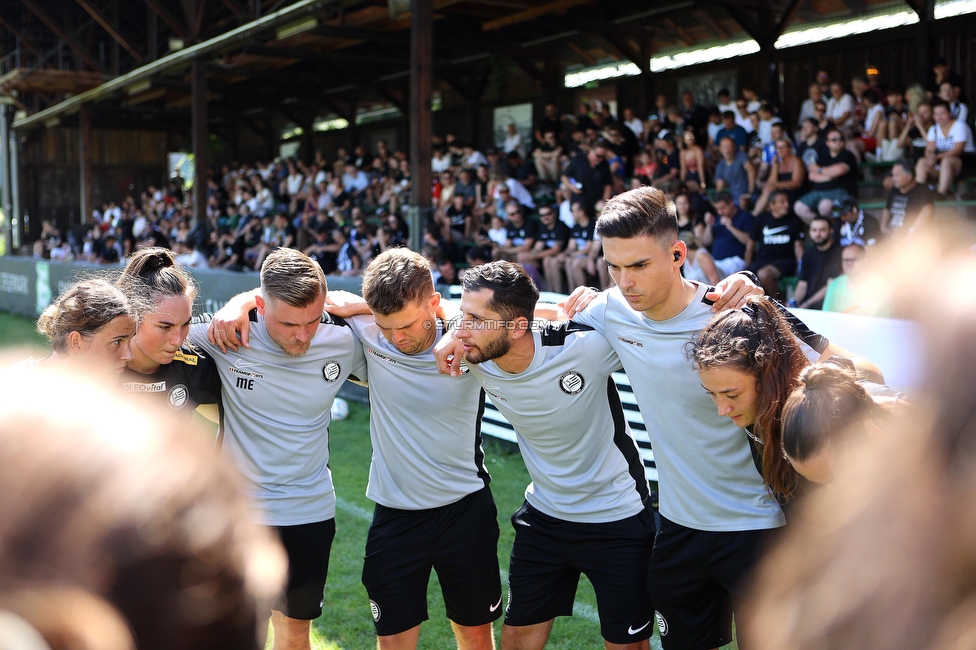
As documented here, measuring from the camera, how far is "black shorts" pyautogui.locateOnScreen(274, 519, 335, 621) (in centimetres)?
Result: 360

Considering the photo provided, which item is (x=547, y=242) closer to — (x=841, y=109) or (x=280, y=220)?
(x=841, y=109)

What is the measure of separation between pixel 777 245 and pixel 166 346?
7611mm

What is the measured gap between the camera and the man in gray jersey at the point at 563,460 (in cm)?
338

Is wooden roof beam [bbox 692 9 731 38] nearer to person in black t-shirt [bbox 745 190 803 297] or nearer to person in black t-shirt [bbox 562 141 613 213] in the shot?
person in black t-shirt [bbox 562 141 613 213]

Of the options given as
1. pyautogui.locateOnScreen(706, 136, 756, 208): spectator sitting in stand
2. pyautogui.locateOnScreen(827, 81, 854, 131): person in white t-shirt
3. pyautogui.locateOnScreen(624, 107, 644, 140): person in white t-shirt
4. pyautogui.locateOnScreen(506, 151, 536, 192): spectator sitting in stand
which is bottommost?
pyautogui.locateOnScreen(706, 136, 756, 208): spectator sitting in stand

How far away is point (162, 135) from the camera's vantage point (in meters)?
32.6

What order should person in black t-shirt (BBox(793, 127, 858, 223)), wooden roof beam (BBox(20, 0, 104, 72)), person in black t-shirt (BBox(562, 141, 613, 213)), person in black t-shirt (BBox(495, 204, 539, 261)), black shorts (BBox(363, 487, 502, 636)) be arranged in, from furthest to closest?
wooden roof beam (BBox(20, 0, 104, 72)) → person in black t-shirt (BBox(495, 204, 539, 261)) → person in black t-shirt (BBox(562, 141, 613, 213)) → person in black t-shirt (BBox(793, 127, 858, 223)) → black shorts (BBox(363, 487, 502, 636))

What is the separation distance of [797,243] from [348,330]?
22.7 ft

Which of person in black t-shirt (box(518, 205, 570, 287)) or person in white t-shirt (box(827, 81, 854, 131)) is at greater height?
person in white t-shirt (box(827, 81, 854, 131))

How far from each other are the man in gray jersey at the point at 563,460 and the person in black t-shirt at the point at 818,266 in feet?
17.7

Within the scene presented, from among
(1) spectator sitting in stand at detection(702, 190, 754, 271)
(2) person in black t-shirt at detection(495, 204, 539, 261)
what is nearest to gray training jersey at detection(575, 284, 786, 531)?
(1) spectator sitting in stand at detection(702, 190, 754, 271)

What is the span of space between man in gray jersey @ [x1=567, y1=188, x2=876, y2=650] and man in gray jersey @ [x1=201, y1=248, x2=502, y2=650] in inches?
32.5

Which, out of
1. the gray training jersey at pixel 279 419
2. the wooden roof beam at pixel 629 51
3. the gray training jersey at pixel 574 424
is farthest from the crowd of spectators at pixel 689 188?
the gray training jersey at pixel 279 419

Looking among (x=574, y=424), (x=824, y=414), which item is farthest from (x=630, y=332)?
(x=824, y=414)
